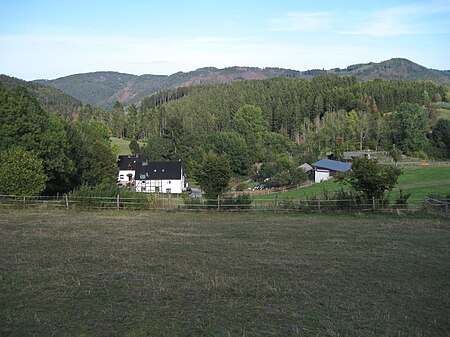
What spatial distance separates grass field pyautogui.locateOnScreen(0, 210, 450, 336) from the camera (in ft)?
25.8

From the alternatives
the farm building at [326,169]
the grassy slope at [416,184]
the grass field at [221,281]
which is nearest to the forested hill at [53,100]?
the farm building at [326,169]

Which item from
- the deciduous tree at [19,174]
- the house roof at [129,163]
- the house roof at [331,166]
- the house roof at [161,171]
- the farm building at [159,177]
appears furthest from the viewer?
the house roof at [129,163]

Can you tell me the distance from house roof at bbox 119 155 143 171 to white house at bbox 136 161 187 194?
5.16 meters

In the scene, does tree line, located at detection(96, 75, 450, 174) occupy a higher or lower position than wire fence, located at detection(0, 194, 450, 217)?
higher

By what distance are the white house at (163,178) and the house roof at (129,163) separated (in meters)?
5.16

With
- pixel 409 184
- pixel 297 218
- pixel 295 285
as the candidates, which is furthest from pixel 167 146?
pixel 295 285

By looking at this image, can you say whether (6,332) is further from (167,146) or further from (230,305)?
(167,146)

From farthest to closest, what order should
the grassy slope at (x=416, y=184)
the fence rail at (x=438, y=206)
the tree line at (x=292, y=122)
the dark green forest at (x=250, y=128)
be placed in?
the tree line at (x=292, y=122) → the grassy slope at (x=416, y=184) → the dark green forest at (x=250, y=128) → the fence rail at (x=438, y=206)

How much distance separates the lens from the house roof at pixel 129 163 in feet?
263

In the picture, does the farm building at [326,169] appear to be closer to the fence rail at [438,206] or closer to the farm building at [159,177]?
the farm building at [159,177]

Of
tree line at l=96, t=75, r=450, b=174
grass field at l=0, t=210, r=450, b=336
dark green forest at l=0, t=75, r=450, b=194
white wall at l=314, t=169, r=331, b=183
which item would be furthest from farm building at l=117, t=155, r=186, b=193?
grass field at l=0, t=210, r=450, b=336

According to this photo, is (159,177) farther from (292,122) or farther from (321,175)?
(292,122)

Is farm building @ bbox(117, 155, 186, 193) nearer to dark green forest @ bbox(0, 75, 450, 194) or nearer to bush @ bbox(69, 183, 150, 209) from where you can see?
dark green forest @ bbox(0, 75, 450, 194)

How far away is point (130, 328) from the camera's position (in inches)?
299
